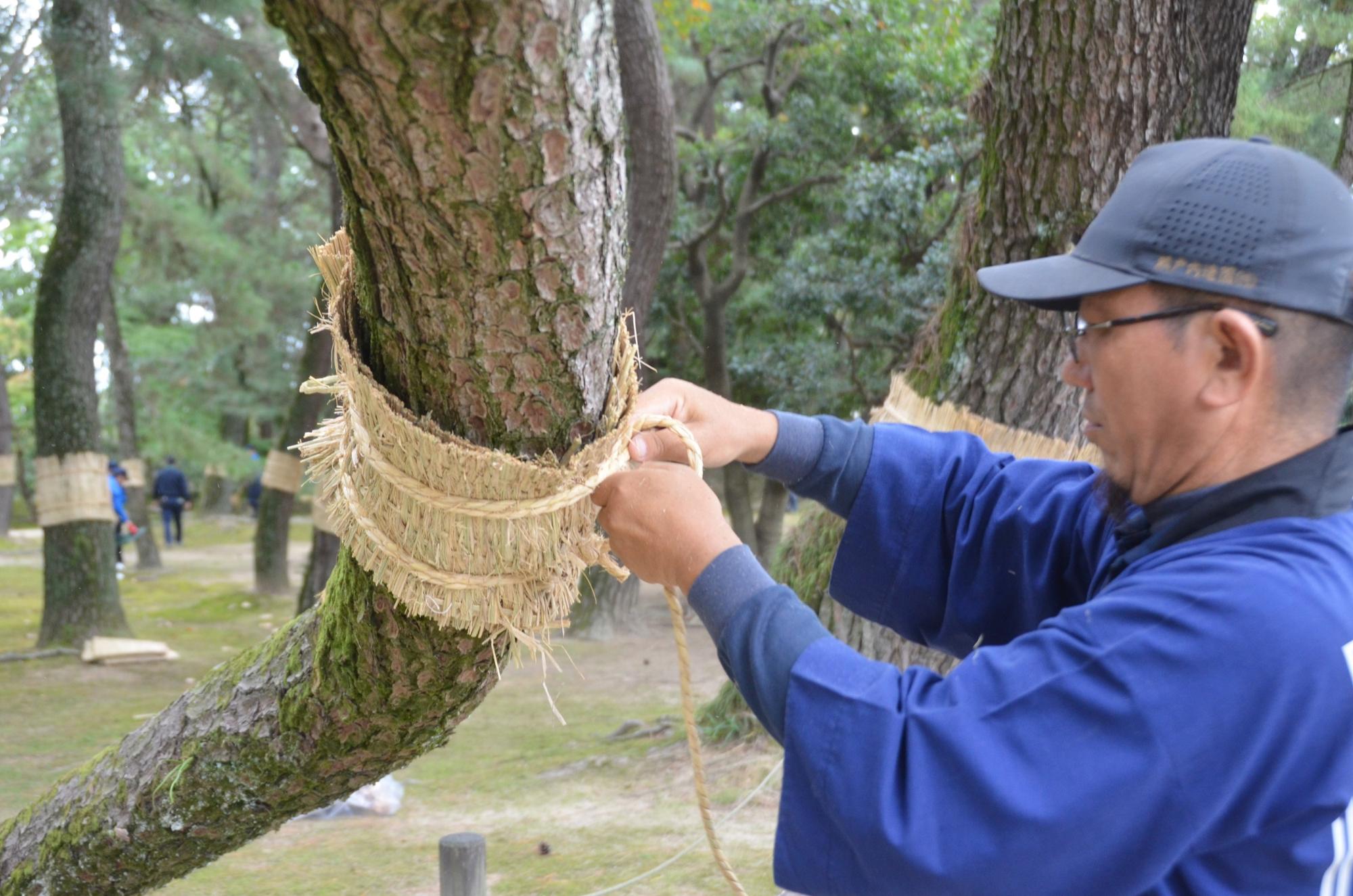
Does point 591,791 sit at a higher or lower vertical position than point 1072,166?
lower

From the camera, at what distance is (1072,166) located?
3357 mm

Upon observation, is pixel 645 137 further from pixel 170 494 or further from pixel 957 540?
pixel 170 494

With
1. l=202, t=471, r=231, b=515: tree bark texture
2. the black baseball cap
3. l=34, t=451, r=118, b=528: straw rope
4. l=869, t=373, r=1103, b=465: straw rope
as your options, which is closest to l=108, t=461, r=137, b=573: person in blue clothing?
l=34, t=451, r=118, b=528: straw rope

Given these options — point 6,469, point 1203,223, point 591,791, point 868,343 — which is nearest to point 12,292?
point 6,469

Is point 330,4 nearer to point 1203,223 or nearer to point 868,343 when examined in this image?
point 1203,223

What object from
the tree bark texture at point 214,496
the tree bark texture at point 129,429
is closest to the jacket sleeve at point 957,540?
the tree bark texture at point 129,429

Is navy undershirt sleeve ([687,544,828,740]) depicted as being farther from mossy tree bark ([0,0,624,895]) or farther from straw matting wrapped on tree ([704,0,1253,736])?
straw matting wrapped on tree ([704,0,1253,736])

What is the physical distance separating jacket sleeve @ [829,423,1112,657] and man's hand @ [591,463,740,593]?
1.69 ft

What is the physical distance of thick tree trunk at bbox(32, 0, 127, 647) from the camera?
24.0 ft

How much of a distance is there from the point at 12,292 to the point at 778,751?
62.3 ft

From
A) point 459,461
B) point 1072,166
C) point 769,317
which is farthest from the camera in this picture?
point 769,317

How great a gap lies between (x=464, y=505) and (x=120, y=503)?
41.5 feet

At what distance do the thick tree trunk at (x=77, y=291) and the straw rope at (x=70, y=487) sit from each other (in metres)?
0.07

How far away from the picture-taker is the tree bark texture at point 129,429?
546 inches
